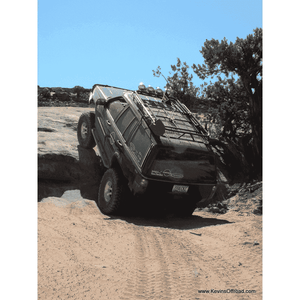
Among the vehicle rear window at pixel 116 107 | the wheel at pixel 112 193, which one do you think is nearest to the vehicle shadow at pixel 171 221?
the wheel at pixel 112 193

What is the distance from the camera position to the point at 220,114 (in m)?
11.0

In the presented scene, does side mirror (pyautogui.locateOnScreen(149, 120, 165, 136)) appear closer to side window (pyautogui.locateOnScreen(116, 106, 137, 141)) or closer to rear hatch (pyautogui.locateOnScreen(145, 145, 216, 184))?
rear hatch (pyautogui.locateOnScreen(145, 145, 216, 184))

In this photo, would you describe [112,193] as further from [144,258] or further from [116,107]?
[144,258]

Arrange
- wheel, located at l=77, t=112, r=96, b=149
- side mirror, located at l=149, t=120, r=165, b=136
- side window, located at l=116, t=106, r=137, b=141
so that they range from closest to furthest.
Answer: side mirror, located at l=149, t=120, r=165, b=136, side window, located at l=116, t=106, r=137, b=141, wheel, located at l=77, t=112, r=96, b=149

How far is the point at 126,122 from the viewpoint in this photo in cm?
666

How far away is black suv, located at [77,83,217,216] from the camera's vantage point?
231 inches

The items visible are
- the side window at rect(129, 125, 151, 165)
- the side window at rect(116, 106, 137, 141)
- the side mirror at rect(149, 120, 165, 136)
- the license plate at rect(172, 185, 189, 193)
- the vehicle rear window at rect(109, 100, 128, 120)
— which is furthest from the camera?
the vehicle rear window at rect(109, 100, 128, 120)

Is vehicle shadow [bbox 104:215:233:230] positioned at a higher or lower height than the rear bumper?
lower

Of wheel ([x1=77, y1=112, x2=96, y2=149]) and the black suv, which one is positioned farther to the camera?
wheel ([x1=77, y1=112, x2=96, y2=149])

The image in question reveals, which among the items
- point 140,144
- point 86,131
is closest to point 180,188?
point 140,144

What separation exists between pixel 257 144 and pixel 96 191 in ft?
16.9

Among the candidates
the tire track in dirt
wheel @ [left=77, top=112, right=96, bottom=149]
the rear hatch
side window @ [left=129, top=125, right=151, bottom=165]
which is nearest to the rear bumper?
the rear hatch

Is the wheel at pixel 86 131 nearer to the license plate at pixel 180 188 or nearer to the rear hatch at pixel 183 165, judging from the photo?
the rear hatch at pixel 183 165

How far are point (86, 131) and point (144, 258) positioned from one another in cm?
469
